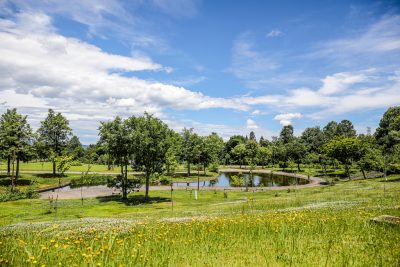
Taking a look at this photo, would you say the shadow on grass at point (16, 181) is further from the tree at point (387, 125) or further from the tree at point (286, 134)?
the tree at point (286, 134)

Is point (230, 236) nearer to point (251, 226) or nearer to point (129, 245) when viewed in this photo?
point (251, 226)

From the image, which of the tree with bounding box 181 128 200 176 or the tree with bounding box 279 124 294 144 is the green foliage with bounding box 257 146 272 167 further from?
the tree with bounding box 181 128 200 176

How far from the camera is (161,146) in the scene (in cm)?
5656

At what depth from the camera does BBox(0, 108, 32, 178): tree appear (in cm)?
7957

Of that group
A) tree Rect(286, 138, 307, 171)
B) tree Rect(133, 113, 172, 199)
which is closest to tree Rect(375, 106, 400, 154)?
tree Rect(286, 138, 307, 171)

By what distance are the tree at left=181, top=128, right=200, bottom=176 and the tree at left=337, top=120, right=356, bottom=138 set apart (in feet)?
340

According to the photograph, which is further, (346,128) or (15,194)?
(346,128)

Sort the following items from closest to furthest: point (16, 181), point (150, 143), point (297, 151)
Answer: point (150, 143) < point (16, 181) < point (297, 151)

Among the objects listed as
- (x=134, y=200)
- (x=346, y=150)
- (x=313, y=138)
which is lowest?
(x=134, y=200)

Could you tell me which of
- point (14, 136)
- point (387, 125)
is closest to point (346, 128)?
point (387, 125)

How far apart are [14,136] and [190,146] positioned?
57180 millimetres

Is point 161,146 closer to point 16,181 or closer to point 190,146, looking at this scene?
point 16,181

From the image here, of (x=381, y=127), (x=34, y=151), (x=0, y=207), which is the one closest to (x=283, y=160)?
(x=381, y=127)

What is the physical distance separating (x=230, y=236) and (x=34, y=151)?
91.0 m
